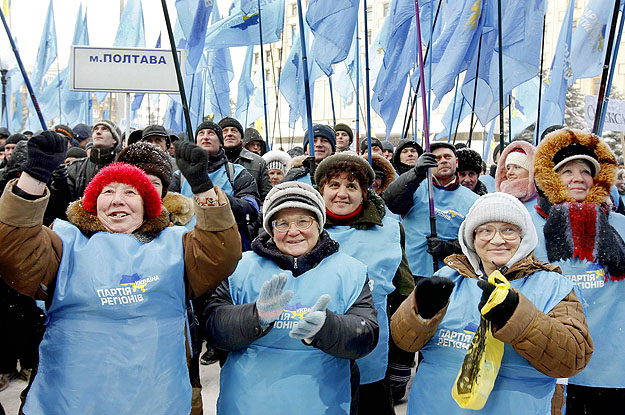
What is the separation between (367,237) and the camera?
8.80 ft

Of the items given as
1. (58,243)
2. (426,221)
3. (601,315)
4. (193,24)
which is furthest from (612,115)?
(58,243)

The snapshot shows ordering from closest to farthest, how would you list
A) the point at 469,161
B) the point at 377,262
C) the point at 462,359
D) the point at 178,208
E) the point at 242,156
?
the point at 462,359
the point at 178,208
the point at 377,262
the point at 469,161
the point at 242,156

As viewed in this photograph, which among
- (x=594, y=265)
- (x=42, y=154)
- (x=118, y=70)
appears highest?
(x=118, y=70)

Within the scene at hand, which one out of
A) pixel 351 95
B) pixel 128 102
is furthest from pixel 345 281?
pixel 351 95

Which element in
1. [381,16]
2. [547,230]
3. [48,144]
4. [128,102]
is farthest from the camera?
[381,16]

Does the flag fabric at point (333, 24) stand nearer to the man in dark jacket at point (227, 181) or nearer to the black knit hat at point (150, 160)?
the man in dark jacket at point (227, 181)

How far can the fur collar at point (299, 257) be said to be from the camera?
205 cm

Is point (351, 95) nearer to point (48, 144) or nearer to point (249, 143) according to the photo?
point (249, 143)

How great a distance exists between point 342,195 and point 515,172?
1400 mm

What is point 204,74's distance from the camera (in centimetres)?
1147

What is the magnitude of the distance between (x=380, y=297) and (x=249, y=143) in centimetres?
404

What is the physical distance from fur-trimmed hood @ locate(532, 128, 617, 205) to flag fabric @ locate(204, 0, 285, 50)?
4.84m

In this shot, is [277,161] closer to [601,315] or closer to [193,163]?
[601,315]

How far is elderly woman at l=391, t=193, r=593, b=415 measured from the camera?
1683mm
